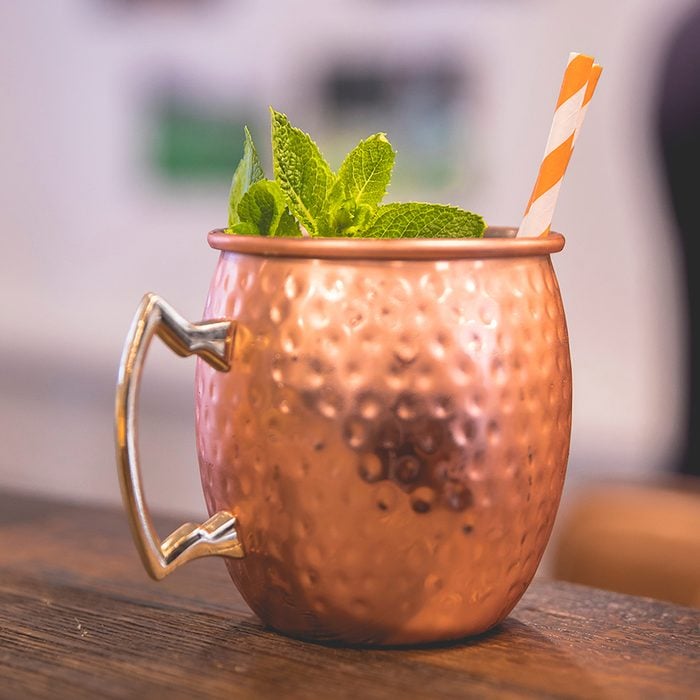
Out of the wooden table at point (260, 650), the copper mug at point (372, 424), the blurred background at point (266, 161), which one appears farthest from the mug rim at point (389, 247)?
the blurred background at point (266, 161)

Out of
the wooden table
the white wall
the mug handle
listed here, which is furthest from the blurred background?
the mug handle

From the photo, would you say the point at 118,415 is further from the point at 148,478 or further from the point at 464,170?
the point at 148,478

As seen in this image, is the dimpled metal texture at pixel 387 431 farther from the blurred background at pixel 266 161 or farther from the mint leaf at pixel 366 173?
the blurred background at pixel 266 161

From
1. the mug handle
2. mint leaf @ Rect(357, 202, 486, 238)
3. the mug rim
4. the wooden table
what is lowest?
the wooden table

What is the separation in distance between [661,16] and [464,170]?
1.62 feet

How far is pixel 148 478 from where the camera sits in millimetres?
2896

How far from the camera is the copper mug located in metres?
0.47

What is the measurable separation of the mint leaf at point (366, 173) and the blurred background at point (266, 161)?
0.96 metres

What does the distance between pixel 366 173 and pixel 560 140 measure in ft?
0.30

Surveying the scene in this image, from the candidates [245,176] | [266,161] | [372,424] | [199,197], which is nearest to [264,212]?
[245,176]

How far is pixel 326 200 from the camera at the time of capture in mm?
524

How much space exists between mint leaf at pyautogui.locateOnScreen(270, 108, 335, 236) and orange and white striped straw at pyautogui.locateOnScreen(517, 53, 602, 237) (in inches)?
3.9

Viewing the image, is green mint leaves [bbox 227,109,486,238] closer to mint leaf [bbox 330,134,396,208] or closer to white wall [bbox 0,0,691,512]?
mint leaf [bbox 330,134,396,208]

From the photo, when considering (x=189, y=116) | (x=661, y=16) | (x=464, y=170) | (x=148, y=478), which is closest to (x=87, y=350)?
(x=148, y=478)
